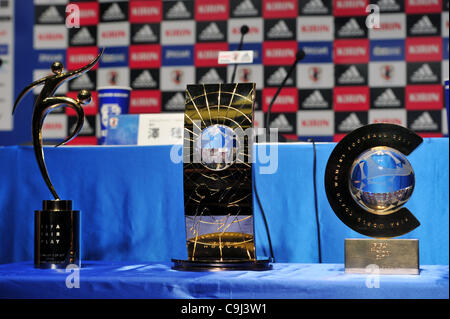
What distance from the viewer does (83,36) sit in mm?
3941

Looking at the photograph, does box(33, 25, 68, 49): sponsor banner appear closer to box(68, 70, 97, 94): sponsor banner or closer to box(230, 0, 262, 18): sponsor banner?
box(68, 70, 97, 94): sponsor banner

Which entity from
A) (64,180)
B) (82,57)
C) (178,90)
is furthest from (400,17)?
(64,180)

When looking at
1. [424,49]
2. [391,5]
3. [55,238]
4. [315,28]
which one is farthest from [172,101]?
[55,238]

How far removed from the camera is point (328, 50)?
371 cm

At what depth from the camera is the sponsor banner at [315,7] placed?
3.71m

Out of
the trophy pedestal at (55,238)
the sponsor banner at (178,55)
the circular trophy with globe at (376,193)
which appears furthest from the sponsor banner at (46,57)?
the circular trophy with globe at (376,193)

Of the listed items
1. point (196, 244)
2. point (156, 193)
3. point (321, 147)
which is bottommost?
point (196, 244)

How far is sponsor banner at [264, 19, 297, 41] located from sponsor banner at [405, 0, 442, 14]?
75 cm

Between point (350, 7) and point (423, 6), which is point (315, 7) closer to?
point (350, 7)

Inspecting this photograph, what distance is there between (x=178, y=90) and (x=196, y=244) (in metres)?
2.71

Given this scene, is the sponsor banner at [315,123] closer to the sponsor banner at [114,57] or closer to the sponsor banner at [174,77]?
the sponsor banner at [174,77]

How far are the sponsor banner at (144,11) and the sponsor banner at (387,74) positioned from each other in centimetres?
150

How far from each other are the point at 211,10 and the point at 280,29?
490mm
